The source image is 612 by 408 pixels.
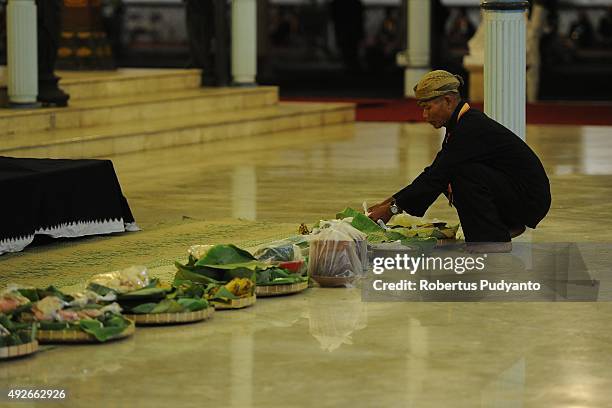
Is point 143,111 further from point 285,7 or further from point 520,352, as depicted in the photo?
point 285,7

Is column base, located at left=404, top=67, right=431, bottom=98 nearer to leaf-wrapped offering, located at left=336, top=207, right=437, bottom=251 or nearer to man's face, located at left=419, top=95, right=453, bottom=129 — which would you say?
leaf-wrapped offering, located at left=336, top=207, right=437, bottom=251

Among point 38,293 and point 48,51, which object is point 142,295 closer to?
point 38,293

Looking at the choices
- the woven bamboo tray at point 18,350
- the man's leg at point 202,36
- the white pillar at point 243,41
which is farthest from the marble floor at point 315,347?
the man's leg at point 202,36

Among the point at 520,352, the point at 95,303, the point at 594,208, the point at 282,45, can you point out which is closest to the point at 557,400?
the point at 520,352

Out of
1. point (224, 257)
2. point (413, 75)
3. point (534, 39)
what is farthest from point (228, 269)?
point (413, 75)

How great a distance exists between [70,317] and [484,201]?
213cm

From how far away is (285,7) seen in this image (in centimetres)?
3409

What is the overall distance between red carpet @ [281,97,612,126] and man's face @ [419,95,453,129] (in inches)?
363

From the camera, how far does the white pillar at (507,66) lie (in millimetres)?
8367

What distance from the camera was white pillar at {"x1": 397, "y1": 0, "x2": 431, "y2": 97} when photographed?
64.0ft

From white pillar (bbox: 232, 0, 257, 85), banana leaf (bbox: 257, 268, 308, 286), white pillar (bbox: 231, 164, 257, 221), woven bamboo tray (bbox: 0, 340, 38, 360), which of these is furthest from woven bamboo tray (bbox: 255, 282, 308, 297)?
white pillar (bbox: 232, 0, 257, 85)

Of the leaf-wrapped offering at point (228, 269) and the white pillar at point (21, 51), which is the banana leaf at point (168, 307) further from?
the white pillar at point (21, 51)

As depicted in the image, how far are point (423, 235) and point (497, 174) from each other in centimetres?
65

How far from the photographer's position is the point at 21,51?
13.0 metres
